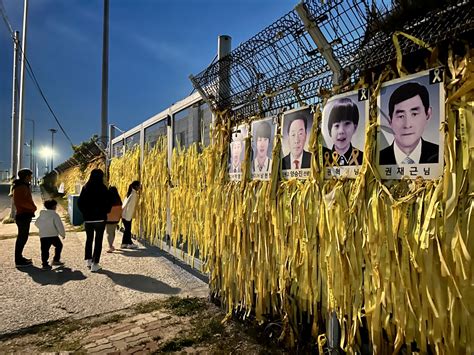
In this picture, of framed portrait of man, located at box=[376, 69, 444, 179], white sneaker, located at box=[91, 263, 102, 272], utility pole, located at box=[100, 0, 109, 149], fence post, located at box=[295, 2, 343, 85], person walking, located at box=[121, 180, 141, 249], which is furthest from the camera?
utility pole, located at box=[100, 0, 109, 149]

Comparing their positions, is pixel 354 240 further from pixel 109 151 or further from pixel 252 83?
pixel 109 151

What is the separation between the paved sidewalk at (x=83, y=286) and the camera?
13.0ft

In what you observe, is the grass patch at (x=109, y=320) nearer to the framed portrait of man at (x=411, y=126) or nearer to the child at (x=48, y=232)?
the child at (x=48, y=232)

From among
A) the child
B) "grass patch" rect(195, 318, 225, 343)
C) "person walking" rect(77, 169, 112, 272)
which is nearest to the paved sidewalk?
the child

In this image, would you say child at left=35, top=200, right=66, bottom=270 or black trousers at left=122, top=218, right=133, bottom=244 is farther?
black trousers at left=122, top=218, right=133, bottom=244

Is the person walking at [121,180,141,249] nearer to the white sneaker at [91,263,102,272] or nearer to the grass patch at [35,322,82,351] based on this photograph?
the white sneaker at [91,263,102,272]

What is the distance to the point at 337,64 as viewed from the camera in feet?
8.48

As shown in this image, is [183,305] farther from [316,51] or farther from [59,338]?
[316,51]

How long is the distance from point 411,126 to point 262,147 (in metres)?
1.53

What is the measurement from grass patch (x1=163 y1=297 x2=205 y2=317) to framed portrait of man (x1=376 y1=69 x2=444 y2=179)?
2.74m

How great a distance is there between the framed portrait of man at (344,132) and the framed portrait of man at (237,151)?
114 centimetres

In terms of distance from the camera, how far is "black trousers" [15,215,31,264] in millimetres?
5716

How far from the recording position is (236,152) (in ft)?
12.3

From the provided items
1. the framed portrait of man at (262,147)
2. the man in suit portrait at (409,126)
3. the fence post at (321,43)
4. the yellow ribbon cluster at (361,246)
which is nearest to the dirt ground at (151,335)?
the yellow ribbon cluster at (361,246)
